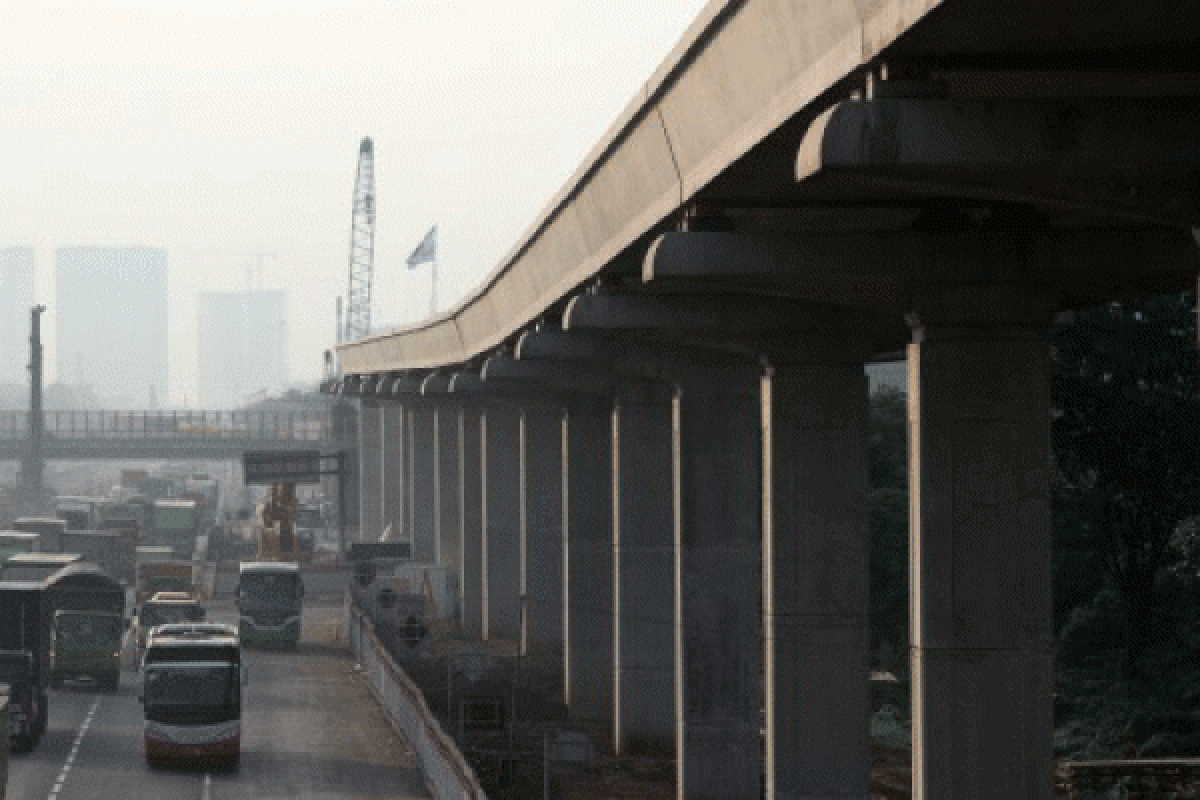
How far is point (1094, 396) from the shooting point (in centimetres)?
7969

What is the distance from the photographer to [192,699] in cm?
6969

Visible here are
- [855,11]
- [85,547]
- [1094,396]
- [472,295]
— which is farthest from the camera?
[85,547]

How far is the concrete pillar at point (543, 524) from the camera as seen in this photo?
9850cm

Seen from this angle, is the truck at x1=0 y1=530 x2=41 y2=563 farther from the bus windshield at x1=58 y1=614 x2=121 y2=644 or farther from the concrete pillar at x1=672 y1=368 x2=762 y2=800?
the concrete pillar at x1=672 y1=368 x2=762 y2=800

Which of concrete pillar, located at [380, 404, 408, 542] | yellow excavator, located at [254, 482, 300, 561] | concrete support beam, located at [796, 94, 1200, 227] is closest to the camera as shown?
concrete support beam, located at [796, 94, 1200, 227]

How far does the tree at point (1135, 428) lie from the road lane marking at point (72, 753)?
25853 mm

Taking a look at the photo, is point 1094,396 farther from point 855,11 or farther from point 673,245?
point 855,11

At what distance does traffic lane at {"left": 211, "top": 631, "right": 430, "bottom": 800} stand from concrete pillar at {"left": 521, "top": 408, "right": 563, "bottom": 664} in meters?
6.28

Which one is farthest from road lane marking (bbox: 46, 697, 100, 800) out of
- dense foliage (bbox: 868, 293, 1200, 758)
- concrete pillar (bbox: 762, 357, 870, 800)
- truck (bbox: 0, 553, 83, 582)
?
dense foliage (bbox: 868, 293, 1200, 758)

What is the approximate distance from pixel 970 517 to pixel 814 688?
1195cm

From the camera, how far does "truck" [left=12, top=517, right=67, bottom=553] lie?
135625 mm

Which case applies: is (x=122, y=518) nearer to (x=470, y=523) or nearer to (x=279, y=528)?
(x=279, y=528)

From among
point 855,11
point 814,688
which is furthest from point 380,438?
point 855,11

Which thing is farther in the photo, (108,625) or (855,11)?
(108,625)
